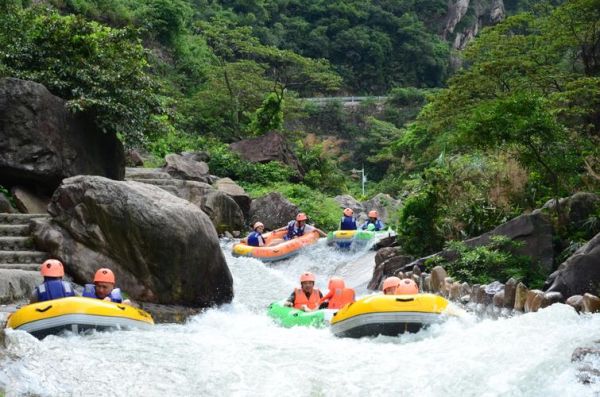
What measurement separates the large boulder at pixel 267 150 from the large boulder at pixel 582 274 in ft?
61.7

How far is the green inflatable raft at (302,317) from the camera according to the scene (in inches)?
372

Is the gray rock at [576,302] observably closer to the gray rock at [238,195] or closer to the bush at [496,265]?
the bush at [496,265]

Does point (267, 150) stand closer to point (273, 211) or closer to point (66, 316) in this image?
point (273, 211)

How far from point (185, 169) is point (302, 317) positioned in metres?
13.3

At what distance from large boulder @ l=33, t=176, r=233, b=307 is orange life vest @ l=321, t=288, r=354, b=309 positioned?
84.5 inches

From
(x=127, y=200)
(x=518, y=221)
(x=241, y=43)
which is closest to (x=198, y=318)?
(x=127, y=200)

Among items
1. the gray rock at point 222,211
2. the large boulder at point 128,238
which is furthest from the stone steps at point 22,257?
the gray rock at point 222,211

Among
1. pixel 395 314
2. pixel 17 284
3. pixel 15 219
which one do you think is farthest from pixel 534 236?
pixel 15 219

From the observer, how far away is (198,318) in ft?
33.9

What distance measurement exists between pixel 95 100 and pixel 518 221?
333 inches

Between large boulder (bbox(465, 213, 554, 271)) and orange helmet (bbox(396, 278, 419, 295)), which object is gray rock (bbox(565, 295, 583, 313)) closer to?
orange helmet (bbox(396, 278, 419, 295))

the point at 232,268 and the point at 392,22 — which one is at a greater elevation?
the point at 392,22

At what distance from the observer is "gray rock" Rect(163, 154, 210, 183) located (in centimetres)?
2173

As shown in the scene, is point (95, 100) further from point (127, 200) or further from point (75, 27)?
point (127, 200)
